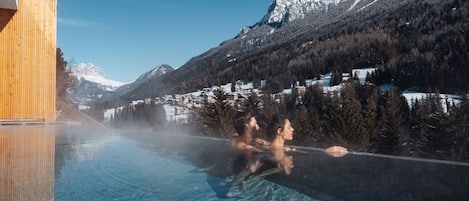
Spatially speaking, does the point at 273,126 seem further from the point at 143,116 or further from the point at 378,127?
the point at 143,116

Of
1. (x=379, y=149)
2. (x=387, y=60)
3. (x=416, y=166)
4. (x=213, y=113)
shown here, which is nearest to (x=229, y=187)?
(x=416, y=166)

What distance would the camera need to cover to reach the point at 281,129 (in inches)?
177

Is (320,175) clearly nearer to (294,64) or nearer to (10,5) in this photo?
(10,5)

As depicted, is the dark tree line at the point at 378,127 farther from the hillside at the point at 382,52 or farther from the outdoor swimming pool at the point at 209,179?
the hillside at the point at 382,52

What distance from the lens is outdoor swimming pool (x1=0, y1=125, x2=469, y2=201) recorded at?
2.50 m

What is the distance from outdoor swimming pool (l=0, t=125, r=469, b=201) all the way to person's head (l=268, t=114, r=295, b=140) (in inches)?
15.7

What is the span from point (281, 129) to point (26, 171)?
8.67 feet

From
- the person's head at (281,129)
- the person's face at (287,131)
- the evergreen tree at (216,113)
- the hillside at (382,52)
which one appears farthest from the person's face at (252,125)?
the hillside at (382,52)

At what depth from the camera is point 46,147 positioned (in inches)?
170

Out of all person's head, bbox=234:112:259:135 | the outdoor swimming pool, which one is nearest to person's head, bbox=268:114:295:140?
person's head, bbox=234:112:259:135

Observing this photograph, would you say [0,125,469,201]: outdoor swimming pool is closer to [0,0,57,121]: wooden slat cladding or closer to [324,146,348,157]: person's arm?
[324,146,348,157]: person's arm

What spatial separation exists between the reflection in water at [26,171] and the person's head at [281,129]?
7.78 ft

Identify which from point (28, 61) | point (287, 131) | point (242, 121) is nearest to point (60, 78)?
point (28, 61)

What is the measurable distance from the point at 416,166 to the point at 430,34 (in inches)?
2389
